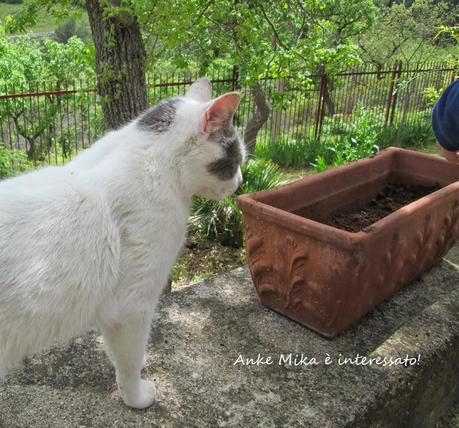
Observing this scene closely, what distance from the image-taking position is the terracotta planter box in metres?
1.82

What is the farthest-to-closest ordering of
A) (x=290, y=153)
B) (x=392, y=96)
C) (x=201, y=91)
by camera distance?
(x=392, y=96), (x=290, y=153), (x=201, y=91)

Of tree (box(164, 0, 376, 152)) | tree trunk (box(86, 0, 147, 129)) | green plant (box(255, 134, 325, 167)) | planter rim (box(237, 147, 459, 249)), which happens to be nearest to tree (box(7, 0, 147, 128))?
tree trunk (box(86, 0, 147, 129))

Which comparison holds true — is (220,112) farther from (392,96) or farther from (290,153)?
(392,96)

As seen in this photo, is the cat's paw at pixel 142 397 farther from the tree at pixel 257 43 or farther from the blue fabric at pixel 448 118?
the tree at pixel 257 43

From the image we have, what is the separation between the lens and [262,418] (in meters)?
1.62

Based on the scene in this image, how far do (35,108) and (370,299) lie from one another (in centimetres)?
581

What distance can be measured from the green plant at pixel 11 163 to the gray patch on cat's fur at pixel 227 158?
3110 millimetres

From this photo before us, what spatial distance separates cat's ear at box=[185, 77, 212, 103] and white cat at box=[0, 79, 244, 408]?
82 mm

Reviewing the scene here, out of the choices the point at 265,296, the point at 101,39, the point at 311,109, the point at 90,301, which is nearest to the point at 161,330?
the point at 265,296

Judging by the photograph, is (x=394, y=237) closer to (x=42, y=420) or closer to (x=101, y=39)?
(x=42, y=420)

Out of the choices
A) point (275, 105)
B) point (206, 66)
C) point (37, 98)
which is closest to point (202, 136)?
point (206, 66)

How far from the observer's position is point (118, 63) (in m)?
2.44

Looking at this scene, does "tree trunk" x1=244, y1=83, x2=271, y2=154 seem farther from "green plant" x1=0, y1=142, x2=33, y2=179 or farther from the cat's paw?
the cat's paw

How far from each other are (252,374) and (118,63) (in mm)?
1632
